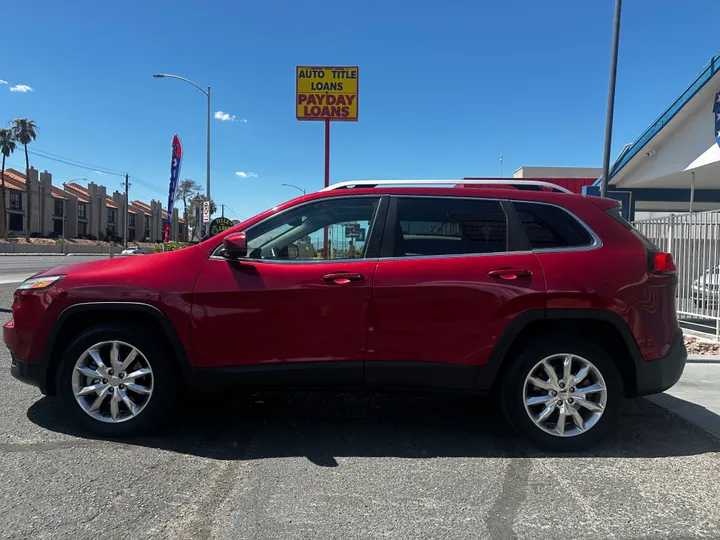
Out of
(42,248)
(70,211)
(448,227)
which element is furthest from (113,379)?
(70,211)

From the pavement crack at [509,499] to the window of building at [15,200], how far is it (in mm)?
76450

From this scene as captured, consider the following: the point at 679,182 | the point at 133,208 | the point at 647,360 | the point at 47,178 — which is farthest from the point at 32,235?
the point at 647,360

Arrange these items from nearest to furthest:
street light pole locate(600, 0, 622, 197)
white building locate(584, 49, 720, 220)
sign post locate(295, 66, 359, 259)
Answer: street light pole locate(600, 0, 622, 197)
sign post locate(295, 66, 359, 259)
white building locate(584, 49, 720, 220)

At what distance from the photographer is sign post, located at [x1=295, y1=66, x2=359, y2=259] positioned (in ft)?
36.2

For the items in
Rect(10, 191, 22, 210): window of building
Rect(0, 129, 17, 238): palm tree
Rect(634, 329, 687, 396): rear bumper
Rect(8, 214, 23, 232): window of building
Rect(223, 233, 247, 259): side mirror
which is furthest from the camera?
Rect(8, 214, 23, 232): window of building

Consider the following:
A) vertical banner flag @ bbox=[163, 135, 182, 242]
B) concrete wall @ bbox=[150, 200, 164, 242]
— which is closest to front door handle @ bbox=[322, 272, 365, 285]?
vertical banner flag @ bbox=[163, 135, 182, 242]

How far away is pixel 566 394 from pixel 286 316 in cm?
199

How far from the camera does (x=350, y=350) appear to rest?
11.2 feet

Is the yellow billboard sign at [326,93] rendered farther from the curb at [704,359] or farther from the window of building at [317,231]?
the window of building at [317,231]

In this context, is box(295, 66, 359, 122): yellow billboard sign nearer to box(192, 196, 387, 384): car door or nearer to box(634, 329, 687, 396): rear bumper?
box(192, 196, 387, 384): car door

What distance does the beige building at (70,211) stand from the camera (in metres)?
64.9

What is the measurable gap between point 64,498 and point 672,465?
12.3 feet

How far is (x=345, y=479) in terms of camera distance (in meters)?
3.05

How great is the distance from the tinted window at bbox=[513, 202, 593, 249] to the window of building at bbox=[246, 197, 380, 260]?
1.08 metres
